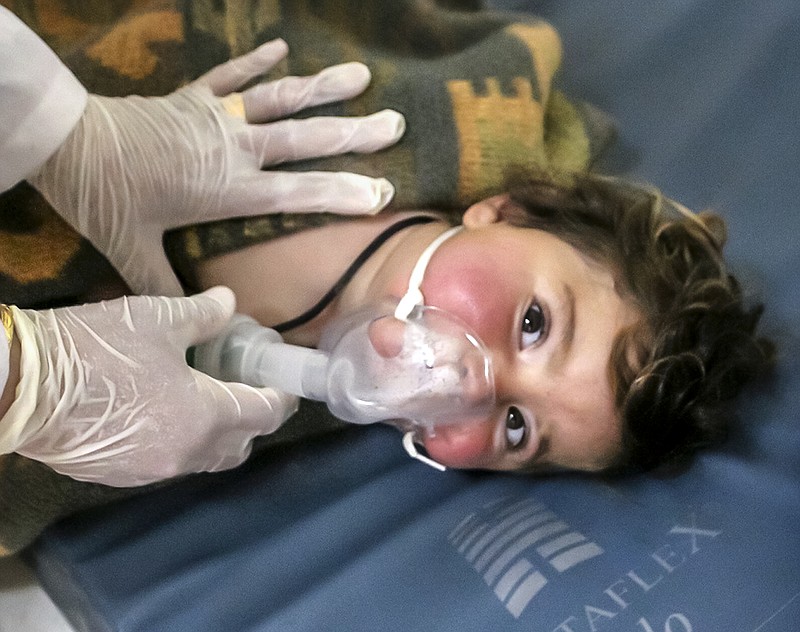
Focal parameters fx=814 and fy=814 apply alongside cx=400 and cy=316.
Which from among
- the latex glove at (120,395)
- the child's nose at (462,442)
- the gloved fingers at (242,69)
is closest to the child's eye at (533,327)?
the child's nose at (462,442)

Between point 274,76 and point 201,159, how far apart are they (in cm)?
21

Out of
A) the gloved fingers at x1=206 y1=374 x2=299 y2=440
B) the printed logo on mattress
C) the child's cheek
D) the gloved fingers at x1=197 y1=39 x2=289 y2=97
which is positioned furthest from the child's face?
the gloved fingers at x1=197 y1=39 x2=289 y2=97

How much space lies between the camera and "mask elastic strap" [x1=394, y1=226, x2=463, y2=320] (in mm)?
958

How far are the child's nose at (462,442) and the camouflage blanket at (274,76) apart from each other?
0.74 ft

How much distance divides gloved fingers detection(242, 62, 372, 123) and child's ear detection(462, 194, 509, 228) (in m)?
0.23

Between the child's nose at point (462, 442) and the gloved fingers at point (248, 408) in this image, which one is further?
the child's nose at point (462, 442)

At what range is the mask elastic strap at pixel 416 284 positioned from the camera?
0.96 metres

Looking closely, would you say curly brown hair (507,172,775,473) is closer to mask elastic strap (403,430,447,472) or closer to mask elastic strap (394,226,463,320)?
mask elastic strap (394,226,463,320)

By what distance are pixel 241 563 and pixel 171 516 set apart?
12cm

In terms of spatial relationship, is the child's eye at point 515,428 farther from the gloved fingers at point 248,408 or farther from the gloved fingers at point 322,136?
the gloved fingers at point 322,136

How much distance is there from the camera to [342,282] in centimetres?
110

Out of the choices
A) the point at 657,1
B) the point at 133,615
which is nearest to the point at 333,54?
the point at 657,1

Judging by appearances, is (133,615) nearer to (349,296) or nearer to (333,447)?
(333,447)

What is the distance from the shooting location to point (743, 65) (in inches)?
55.3
